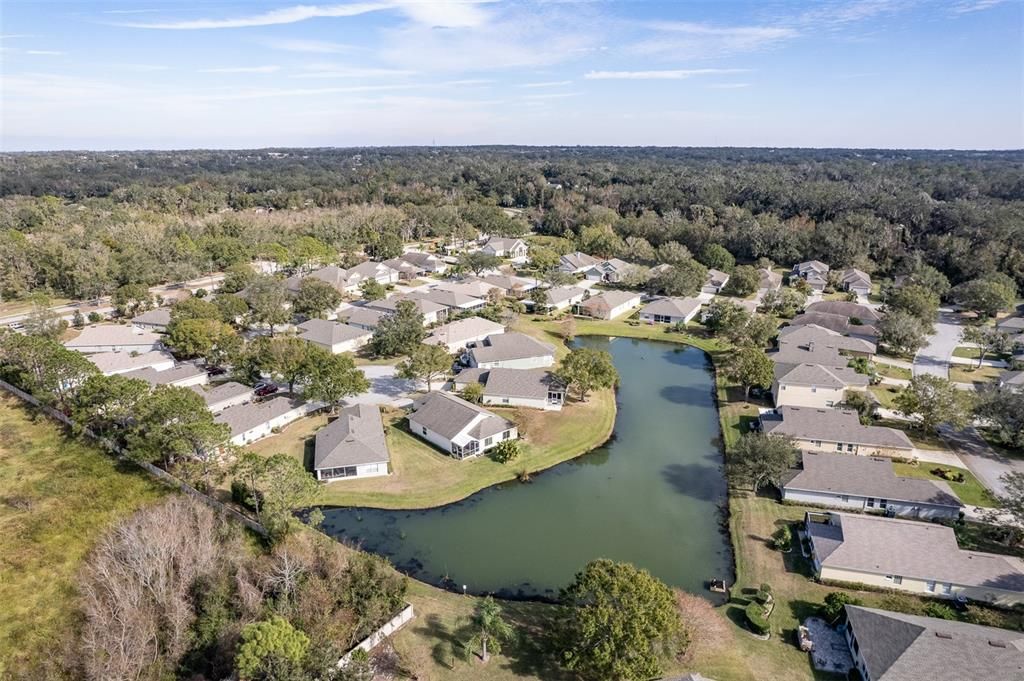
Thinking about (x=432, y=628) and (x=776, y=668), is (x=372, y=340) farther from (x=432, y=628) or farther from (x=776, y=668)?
(x=776, y=668)

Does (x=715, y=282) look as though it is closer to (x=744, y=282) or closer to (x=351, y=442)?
(x=744, y=282)

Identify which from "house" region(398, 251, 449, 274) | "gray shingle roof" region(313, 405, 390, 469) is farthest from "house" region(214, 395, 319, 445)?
"house" region(398, 251, 449, 274)

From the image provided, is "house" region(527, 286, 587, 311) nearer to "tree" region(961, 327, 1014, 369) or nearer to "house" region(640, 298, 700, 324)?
"house" region(640, 298, 700, 324)

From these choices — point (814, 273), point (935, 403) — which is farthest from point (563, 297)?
point (935, 403)

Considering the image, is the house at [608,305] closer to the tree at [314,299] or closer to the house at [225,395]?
the tree at [314,299]

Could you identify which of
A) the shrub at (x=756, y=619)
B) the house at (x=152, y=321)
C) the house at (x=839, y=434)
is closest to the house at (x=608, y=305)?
the house at (x=839, y=434)

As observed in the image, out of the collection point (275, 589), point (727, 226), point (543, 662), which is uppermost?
point (727, 226)

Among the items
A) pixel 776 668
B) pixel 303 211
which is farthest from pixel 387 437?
pixel 303 211
